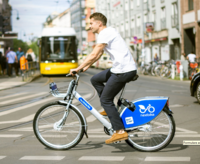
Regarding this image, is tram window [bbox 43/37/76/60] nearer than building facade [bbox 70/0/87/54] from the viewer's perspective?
Yes

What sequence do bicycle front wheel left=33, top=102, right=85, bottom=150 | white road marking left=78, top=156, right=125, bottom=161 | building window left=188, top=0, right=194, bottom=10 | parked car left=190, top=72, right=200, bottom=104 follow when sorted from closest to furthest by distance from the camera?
1. white road marking left=78, top=156, right=125, bottom=161
2. bicycle front wheel left=33, top=102, right=85, bottom=150
3. parked car left=190, top=72, right=200, bottom=104
4. building window left=188, top=0, right=194, bottom=10

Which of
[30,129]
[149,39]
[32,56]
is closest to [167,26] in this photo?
[149,39]

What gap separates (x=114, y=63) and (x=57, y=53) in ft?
65.9

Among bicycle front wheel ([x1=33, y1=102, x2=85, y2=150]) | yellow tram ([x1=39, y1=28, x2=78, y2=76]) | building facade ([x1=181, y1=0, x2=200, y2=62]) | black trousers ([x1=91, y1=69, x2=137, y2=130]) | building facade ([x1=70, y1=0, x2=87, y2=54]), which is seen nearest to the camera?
black trousers ([x1=91, y1=69, x2=137, y2=130])

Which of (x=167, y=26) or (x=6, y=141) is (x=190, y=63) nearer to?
(x=167, y=26)

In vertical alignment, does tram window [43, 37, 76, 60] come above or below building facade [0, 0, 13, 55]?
below

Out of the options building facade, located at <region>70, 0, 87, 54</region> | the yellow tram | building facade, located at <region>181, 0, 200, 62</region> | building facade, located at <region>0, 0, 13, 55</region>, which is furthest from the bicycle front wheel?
building facade, located at <region>70, 0, 87, 54</region>

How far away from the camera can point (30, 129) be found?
279 inches

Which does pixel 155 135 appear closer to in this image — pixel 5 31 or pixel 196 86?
pixel 196 86

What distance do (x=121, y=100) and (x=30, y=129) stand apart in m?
2.49

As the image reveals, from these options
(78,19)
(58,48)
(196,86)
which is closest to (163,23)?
(58,48)

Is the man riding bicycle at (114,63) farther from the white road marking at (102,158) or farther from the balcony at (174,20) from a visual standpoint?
the balcony at (174,20)

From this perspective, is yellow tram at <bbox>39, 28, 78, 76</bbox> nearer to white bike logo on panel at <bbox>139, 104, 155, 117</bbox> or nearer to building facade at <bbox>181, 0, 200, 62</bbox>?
building facade at <bbox>181, 0, 200, 62</bbox>

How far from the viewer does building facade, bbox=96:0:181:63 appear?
3728cm
